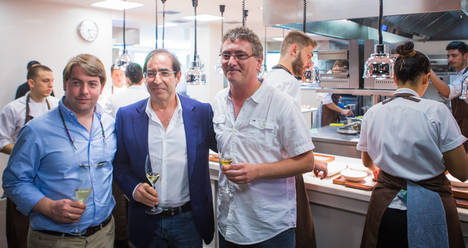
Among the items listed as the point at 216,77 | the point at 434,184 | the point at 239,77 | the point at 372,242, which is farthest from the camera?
the point at 216,77

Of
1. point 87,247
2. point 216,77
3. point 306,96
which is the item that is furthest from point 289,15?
point 306,96

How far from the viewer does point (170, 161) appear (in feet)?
6.26

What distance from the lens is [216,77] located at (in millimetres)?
9141

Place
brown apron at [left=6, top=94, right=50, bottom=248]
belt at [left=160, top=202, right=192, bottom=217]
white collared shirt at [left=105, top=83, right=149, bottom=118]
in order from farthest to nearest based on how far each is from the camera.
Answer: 1. white collared shirt at [left=105, top=83, right=149, bottom=118]
2. brown apron at [left=6, top=94, right=50, bottom=248]
3. belt at [left=160, top=202, right=192, bottom=217]

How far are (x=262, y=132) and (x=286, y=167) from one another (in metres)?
0.20

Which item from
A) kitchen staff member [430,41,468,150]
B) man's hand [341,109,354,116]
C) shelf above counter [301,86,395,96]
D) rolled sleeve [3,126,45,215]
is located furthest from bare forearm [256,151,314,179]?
man's hand [341,109,354,116]

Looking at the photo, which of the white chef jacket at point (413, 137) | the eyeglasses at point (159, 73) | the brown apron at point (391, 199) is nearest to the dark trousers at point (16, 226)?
the eyeglasses at point (159, 73)

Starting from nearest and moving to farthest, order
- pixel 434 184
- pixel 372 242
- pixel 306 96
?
pixel 434 184
pixel 372 242
pixel 306 96

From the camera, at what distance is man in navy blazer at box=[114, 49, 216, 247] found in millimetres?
1899

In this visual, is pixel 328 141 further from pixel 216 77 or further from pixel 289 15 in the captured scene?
pixel 216 77

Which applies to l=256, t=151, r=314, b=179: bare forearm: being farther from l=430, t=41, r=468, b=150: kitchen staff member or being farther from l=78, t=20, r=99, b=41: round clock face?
l=78, t=20, r=99, b=41: round clock face

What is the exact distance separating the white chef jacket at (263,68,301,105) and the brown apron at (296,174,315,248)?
61cm

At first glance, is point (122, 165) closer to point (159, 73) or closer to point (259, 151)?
point (159, 73)

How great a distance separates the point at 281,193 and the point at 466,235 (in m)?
1.21
